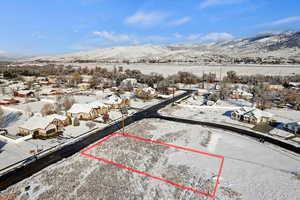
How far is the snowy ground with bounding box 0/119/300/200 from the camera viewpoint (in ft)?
48.4

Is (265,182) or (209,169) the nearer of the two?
(265,182)

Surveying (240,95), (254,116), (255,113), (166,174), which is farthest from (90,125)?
(240,95)

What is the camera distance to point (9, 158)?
19.6 metres

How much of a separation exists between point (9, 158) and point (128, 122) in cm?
1647

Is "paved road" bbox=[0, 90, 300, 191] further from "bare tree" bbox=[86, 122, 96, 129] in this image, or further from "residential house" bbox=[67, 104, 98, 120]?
"residential house" bbox=[67, 104, 98, 120]

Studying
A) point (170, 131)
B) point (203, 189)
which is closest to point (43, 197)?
point (203, 189)

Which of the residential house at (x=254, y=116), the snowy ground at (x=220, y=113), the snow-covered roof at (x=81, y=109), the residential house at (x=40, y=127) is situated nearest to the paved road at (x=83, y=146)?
the snowy ground at (x=220, y=113)

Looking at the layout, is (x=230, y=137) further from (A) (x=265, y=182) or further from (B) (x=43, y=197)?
(B) (x=43, y=197)

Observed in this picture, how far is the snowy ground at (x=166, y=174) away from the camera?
48.4ft

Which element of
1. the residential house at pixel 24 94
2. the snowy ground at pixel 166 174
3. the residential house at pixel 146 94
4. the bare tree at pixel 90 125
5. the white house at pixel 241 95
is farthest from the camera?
the residential house at pixel 24 94

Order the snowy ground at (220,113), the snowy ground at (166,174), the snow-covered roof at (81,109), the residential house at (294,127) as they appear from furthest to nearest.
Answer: the snow-covered roof at (81,109), the snowy ground at (220,113), the residential house at (294,127), the snowy ground at (166,174)

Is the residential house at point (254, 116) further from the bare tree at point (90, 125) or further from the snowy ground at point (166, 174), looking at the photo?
the bare tree at point (90, 125)

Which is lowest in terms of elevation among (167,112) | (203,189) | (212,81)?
(203,189)

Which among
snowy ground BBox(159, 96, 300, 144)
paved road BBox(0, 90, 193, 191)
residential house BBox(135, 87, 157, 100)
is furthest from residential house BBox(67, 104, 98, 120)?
residential house BBox(135, 87, 157, 100)
